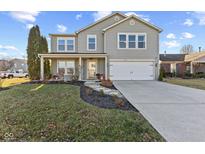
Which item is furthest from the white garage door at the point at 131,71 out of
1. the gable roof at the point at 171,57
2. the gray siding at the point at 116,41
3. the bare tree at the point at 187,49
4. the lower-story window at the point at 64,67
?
the bare tree at the point at 187,49

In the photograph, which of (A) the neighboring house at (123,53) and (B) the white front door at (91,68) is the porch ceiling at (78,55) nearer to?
(A) the neighboring house at (123,53)

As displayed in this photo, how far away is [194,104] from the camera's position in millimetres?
9281

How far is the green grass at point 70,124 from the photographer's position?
533 cm

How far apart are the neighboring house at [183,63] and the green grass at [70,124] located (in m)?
26.8

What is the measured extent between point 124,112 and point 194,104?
12.5 ft

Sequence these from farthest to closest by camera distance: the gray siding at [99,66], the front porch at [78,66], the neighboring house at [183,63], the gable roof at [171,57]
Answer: the gable roof at [171,57], the neighboring house at [183,63], the gray siding at [99,66], the front porch at [78,66]

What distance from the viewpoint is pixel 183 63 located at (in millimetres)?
36625

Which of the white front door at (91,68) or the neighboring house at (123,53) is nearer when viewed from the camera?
the neighboring house at (123,53)

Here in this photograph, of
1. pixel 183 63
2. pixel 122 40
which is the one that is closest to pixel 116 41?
pixel 122 40

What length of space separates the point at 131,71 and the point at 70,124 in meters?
15.8

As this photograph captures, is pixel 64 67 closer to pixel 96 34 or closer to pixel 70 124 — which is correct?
pixel 96 34

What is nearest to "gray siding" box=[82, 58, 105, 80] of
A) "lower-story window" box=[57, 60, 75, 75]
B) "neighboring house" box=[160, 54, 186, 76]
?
"lower-story window" box=[57, 60, 75, 75]
